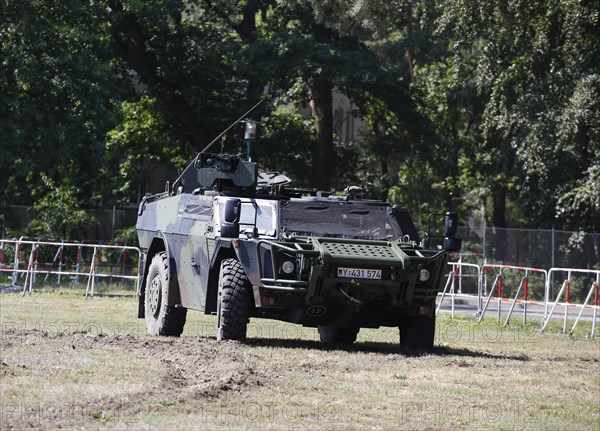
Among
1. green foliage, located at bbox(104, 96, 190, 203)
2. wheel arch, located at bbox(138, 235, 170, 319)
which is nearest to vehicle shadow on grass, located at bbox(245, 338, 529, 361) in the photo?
wheel arch, located at bbox(138, 235, 170, 319)

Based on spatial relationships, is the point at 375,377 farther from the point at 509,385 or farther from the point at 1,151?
the point at 1,151

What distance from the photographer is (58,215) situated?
36.2 m

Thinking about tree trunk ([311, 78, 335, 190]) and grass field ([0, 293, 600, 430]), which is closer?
grass field ([0, 293, 600, 430])

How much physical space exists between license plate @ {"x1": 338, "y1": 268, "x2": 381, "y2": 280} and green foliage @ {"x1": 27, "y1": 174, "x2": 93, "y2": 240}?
72.2ft

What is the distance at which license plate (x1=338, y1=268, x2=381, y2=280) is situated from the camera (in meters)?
15.0

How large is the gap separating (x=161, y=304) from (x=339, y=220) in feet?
9.41

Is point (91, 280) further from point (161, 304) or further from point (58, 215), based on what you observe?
point (161, 304)

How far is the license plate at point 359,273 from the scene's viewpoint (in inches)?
590

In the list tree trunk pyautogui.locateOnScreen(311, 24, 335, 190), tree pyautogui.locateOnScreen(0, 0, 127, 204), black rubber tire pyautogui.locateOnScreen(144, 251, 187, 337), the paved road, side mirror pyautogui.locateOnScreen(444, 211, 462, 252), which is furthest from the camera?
tree trunk pyautogui.locateOnScreen(311, 24, 335, 190)

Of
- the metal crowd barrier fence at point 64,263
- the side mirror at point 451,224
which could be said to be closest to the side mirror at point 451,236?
the side mirror at point 451,224

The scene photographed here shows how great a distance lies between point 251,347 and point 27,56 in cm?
1871

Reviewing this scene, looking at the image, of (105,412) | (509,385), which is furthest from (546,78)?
(105,412)

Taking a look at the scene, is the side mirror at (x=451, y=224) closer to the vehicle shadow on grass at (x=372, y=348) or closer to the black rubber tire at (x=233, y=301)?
the vehicle shadow on grass at (x=372, y=348)

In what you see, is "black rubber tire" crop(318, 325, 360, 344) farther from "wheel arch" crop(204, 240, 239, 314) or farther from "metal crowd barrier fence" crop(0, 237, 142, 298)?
"metal crowd barrier fence" crop(0, 237, 142, 298)
